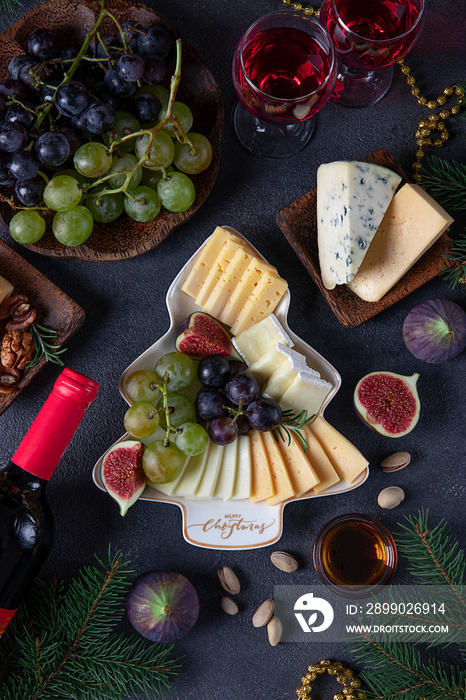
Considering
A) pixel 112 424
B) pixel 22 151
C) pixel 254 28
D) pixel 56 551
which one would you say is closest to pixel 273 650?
pixel 56 551

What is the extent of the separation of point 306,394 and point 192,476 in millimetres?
381

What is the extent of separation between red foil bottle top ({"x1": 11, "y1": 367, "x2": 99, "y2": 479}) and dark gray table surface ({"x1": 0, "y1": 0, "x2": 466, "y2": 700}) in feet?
1.51

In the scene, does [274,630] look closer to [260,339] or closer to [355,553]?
[355,553]

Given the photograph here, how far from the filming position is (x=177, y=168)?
5.07 feet

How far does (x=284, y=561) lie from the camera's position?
1.60 meters

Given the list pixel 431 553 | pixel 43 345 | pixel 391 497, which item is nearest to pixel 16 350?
pixel 43 345

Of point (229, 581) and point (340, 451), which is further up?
point (340, 451)

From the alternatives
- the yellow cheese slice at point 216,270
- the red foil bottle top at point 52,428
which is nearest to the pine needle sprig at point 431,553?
the yellow cheese slice at point 216,270

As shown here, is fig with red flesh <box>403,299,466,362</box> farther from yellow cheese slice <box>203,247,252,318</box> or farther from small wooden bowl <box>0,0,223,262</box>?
small wooden bowl <box>0,0,223,262</box>

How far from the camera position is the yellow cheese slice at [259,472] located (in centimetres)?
153

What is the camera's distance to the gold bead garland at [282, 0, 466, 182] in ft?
5.42

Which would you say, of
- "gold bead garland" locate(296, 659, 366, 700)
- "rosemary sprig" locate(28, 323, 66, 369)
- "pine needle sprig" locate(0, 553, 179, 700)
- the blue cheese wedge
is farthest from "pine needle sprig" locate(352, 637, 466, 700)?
"rosemary sprig" locate(28, 323, 66, 369)

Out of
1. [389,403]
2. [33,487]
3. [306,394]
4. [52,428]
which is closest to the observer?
[52,428]

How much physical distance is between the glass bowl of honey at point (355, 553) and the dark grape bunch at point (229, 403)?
0.41m
